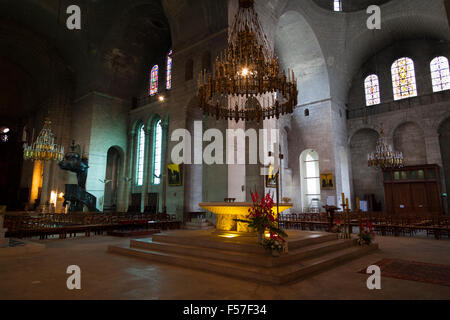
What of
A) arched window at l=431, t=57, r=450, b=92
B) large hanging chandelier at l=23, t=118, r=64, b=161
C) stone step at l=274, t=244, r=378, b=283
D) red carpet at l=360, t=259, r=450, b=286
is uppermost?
arched window at l=431, t=57, r=450, b=92

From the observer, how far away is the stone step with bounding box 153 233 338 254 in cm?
536

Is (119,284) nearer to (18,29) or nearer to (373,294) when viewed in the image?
(373,294)

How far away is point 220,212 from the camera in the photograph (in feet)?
23.2

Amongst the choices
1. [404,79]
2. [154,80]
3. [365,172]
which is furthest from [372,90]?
[154,80]

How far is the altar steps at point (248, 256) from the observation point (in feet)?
14.8

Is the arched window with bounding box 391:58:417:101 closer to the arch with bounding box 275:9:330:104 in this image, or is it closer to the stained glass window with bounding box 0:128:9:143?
the arch with bounding box 275:9:330:104

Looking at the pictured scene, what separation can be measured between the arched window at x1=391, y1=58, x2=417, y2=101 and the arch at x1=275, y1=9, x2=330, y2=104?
16.6ft

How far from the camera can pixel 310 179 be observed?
68.2ft

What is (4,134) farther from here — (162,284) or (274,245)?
(274,245)

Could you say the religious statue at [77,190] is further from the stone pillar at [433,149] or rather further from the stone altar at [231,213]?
the stone pillar at [433,149]

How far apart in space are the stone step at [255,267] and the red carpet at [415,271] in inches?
27.5

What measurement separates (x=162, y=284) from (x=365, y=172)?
63.4ft

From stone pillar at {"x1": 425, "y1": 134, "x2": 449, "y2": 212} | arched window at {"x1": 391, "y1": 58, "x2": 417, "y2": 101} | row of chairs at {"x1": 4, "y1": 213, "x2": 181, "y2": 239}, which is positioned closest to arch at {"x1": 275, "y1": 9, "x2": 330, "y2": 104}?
arched window at {"x1": 391, "y1": 58, "x2": 417, "y2": 101}

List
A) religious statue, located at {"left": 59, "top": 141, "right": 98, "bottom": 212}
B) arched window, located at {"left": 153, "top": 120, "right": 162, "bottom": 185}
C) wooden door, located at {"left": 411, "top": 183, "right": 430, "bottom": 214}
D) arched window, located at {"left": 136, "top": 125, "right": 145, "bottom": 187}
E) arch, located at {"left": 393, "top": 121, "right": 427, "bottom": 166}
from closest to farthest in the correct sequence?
religious statue, located at {"left": 59, "top": 141, "right": 98, "bottom": 212} → wooden door, located at {"left": 411, "top": 183, "right": 430, "bottom": 214} → arch, located at {"left": 393, "top": 121, "right": 427, "bottom": 166} → arched window, located at {"left": 153, "top": 120, "right": 162, "bottom": 185} → arched window, located at {"left": 136, "top": 125, "right": 145, "bottom": 187}
